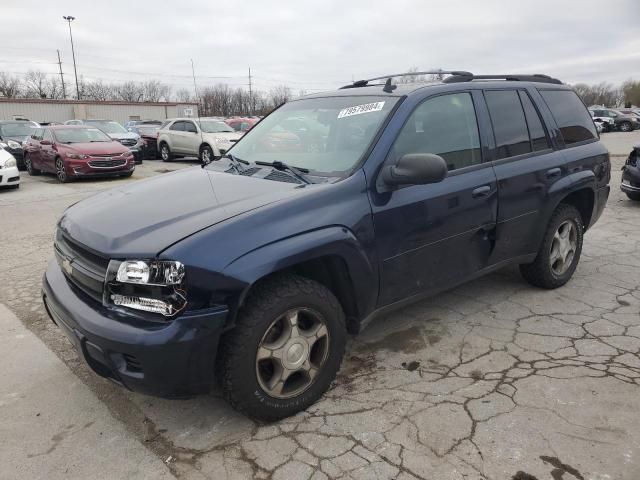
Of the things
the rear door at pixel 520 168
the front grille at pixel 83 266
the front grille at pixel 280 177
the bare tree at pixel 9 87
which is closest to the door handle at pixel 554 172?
the rear door at pixel 520 168

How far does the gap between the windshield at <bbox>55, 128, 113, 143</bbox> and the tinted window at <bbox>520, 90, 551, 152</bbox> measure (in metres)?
12.4

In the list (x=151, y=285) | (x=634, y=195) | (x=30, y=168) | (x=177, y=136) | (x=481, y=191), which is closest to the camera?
(x=151, y=285)

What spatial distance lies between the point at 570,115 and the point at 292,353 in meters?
Answer: 3.51

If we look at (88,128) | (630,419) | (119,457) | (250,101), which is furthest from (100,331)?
(250,101)

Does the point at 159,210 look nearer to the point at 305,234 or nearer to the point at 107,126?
the point at 305,234

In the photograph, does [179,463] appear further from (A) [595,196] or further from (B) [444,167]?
(A) [595,196]

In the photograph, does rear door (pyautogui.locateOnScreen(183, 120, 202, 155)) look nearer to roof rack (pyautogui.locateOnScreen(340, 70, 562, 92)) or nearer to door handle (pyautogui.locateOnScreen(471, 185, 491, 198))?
roof rack (pyautogui.locateOnScreen(340, 70, 562, 92))

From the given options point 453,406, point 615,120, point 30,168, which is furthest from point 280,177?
point 615,120

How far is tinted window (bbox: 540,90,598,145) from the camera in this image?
4.37 meters

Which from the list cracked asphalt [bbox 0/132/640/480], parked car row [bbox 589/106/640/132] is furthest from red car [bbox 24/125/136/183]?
parked car row [bbox 589/106/640/132]

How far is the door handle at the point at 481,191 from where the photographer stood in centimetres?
346

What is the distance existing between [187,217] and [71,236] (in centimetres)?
75

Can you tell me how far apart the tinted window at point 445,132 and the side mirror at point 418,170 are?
21 cm

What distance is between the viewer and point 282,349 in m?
2.63
